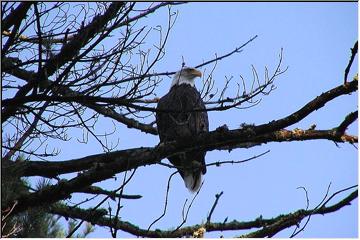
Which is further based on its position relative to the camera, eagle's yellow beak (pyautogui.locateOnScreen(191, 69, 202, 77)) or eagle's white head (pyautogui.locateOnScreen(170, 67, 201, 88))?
eagle's yellow beak (pyautogui.locateOnScreen(191, 69, 202, 77))

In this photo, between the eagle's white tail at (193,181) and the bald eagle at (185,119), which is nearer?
the bald eagle at (185,119)

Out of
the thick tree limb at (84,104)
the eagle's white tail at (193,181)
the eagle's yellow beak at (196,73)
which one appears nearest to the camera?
the thick tree limb at (84,104)

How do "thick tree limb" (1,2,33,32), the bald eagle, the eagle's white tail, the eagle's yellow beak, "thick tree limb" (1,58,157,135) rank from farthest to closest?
the eagle's yellow beak, the eagle's white tail, the bald eagle, "thick tree limb" (1,58,157,135), "thick tree limb" (1,2,33,32)

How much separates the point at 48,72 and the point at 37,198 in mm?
855

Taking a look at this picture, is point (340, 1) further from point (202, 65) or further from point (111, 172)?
point (111, 172)

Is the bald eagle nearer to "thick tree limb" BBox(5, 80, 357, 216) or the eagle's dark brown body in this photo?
the eagle's dark brown body

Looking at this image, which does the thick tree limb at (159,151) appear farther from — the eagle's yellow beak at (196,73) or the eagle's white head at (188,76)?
the eagle's yellow beak at (196,73)

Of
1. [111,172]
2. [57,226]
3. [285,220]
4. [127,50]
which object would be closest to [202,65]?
[127,50]

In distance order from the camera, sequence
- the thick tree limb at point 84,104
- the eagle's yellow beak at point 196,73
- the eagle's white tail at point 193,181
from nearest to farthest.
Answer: the thick tree limb at point 84,104, the eagle's white tail at point 193,181, the eagle's yellow beak at point 196,73

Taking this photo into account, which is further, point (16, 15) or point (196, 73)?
point (196, 73)

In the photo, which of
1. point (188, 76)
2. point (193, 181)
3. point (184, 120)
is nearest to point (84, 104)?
point (184, 120)

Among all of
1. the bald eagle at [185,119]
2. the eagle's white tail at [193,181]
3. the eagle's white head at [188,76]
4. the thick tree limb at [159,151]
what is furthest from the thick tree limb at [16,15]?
the eagle's white tail at [193,181]

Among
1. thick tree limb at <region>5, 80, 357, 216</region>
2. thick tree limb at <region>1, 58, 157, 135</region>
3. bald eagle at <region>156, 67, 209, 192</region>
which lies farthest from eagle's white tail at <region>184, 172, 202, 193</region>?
thick tree limb at <region>5, 80, 357, 216</region>

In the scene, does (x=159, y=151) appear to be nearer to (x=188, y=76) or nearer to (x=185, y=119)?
(x=185, y=119)
